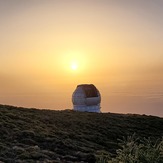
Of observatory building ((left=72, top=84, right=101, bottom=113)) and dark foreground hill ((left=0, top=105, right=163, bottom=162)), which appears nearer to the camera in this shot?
dark foreground hill ((left=0, top=105, right=163, bottom=162))

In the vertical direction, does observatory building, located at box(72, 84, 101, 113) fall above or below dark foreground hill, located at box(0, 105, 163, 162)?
above

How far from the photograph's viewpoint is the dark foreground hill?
65.7ft

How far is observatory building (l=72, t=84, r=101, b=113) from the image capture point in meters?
58.8

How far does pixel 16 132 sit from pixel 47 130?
3595 mm

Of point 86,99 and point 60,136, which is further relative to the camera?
point 86,99

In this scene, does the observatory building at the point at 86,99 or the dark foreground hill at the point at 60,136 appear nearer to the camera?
the dark foreground hill at the point at 60,136

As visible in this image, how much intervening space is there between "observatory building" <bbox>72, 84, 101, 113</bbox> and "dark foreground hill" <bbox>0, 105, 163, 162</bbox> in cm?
1806

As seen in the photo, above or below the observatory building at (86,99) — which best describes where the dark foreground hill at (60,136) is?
below

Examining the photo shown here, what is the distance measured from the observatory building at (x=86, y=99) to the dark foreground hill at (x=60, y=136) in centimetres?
1806

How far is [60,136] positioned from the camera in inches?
1033

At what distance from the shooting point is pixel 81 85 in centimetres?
6125

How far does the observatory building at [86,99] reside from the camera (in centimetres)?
5878

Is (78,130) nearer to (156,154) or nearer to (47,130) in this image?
(47,130)

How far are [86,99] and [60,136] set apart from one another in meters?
32.5
